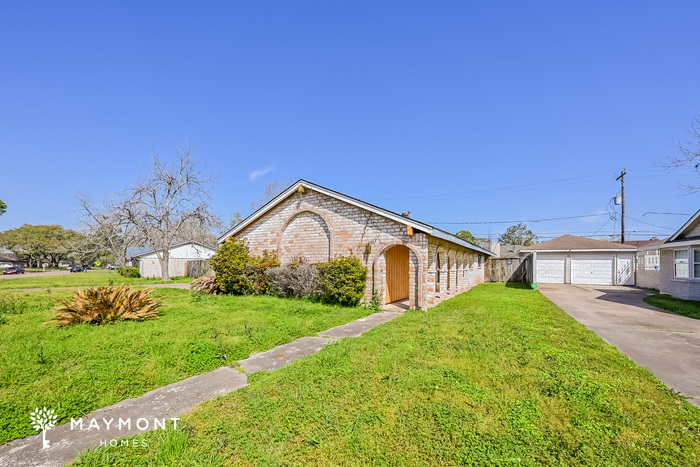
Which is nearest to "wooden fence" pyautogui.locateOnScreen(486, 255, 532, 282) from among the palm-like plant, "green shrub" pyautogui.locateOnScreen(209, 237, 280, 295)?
Answer: "green shrub" pyautogui.locateOnScreen(209, 237, 280, 295)

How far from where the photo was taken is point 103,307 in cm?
741

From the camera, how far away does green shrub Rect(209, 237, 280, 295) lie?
41.5 ft

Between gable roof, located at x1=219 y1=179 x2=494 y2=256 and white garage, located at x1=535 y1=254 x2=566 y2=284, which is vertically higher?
gable roof, located at x1=219 y1=179 x2=494 y2=256

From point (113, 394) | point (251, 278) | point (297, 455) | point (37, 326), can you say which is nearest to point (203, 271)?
point (251, 278)

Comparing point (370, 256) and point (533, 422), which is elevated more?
point (370, 256)

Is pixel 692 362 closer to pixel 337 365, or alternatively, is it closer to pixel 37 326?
pixel 337 365

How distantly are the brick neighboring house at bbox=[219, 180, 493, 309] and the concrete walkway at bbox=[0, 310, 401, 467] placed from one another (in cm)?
578

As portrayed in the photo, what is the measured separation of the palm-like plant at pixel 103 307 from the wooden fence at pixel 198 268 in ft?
69.9

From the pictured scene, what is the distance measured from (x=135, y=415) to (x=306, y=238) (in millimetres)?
9370

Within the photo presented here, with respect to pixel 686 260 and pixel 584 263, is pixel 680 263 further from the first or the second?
pixel 584 263

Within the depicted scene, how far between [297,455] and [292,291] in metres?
9.39

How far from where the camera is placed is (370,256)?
1087 centimetres

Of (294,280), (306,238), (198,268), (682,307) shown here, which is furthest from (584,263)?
(198,268)

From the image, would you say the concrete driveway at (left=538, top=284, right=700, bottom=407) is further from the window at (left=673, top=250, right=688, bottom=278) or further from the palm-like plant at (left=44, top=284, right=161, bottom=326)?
the palm-like plant at (left=44, top=284, right=161, bottom=326)
